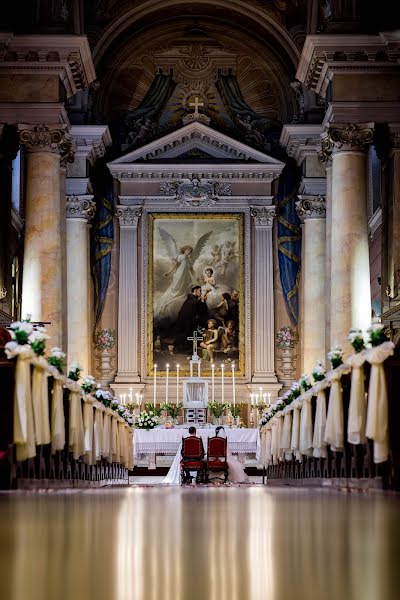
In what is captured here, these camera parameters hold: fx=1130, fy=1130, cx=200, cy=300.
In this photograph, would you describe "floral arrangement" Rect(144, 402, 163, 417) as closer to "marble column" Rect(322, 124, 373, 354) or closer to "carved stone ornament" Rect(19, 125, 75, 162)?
"marble column" Rect(322, 124, 373, 354)

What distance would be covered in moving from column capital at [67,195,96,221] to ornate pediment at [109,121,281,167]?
5.11 feet

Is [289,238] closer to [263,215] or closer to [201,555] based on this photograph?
[263,215]

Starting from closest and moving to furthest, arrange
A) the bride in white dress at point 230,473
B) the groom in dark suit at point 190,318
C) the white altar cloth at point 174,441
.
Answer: the bride in white dress at point 230,473 < the white altar cloth at point 174,441 < the groom in dark suit at point 190,318

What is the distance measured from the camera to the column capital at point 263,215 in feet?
95.0

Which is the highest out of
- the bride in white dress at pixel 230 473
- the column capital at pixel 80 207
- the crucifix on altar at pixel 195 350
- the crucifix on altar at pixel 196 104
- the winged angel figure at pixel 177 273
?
the crucifix on altar at pixel 196 104

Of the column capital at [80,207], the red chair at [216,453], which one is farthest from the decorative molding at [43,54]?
the red chair at [216,453]

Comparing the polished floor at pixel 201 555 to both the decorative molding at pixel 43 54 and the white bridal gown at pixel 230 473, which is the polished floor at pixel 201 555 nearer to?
the white bridal gown at pixel 230 473

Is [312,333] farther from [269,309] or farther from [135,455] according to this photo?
[135,455]

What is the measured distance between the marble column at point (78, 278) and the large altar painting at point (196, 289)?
2.00 meters

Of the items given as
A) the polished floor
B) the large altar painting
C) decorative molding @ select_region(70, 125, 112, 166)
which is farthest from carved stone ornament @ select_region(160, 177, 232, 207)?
the polished floor

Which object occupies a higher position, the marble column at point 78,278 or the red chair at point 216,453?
A: the marble column at point 78,278

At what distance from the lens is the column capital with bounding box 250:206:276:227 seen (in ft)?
95.0

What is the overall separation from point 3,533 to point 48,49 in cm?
1814

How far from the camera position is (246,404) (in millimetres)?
28156
